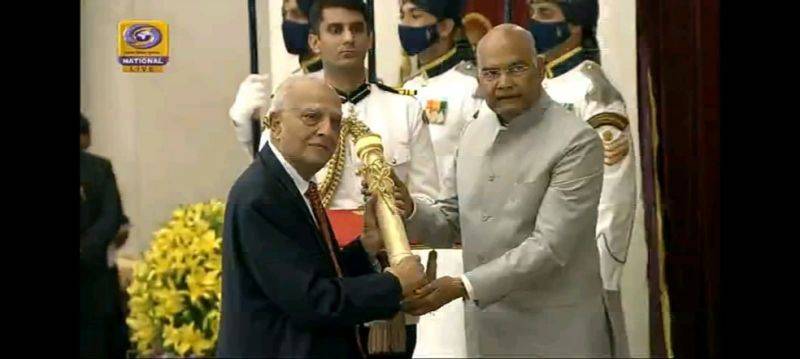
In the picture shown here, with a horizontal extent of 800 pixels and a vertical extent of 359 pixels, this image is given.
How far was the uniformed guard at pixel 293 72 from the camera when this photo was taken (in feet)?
4.02

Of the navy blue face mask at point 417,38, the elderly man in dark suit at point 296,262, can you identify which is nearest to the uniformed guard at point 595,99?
the navy blue face mask at point 417,38

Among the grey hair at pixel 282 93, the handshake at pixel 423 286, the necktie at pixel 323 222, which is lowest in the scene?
the handshake at pixel 423 286

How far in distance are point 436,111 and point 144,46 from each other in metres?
0.34

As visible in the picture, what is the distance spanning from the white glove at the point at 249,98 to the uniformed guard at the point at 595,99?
0.30 m

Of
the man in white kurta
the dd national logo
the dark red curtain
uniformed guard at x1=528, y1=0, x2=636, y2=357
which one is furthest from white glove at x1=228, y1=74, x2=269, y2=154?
the dark red curtain

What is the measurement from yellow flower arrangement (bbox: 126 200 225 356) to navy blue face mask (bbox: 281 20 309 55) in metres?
0.19

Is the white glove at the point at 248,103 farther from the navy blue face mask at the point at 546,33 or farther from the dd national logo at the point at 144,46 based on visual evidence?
the navy blue face mask at the point at 546,33

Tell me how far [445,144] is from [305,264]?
212 mm

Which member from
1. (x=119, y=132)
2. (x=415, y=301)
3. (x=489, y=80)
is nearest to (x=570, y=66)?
(x=489, y=80)

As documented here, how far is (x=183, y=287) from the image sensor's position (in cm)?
122

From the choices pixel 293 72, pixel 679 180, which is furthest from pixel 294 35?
pixel 679 180

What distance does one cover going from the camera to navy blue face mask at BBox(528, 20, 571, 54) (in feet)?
4.02

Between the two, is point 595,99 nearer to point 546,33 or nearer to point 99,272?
point 546,33

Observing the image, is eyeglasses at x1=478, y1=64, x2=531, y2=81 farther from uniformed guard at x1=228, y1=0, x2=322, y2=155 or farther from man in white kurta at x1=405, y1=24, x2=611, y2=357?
uniformed guard at x1=228, y1=0, x2=322, y2=155
